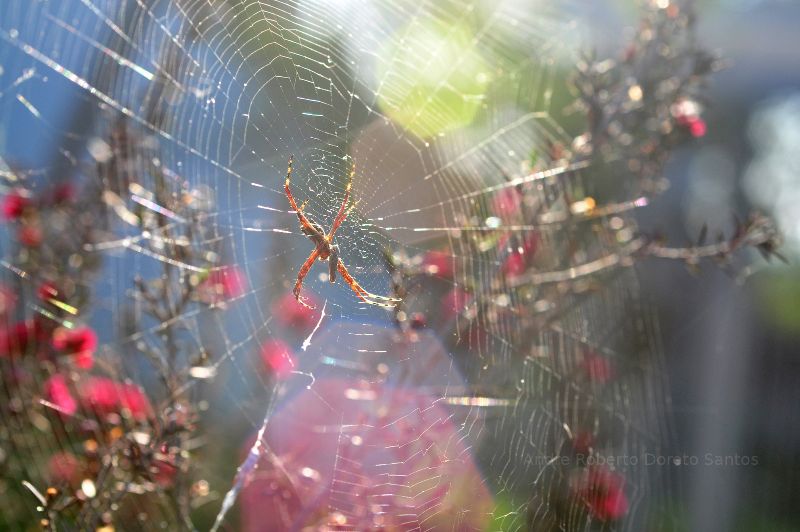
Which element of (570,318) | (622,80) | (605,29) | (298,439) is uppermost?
(605,29)

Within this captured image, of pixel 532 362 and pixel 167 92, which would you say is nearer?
pixel 167 92

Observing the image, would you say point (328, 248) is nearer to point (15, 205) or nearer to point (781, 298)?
point (15, 205)

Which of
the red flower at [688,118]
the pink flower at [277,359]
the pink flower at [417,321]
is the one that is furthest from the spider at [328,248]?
the red flower at [688,118]

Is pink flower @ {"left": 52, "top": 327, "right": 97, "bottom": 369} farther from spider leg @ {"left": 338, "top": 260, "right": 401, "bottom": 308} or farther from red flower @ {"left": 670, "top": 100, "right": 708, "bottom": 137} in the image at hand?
red flower @ {"left": 670, "top": 100, "right": 708, "bottom": 137}

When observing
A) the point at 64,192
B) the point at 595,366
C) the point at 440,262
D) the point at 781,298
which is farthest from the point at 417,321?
the point at 781,298

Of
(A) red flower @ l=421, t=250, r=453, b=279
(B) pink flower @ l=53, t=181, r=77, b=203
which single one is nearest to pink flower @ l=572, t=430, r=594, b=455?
(A) red flower @ l=421, t=250, r=453, b=279

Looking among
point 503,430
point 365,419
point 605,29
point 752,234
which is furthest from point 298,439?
point 605,29

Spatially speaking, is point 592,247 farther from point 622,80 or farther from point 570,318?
point 622,80
